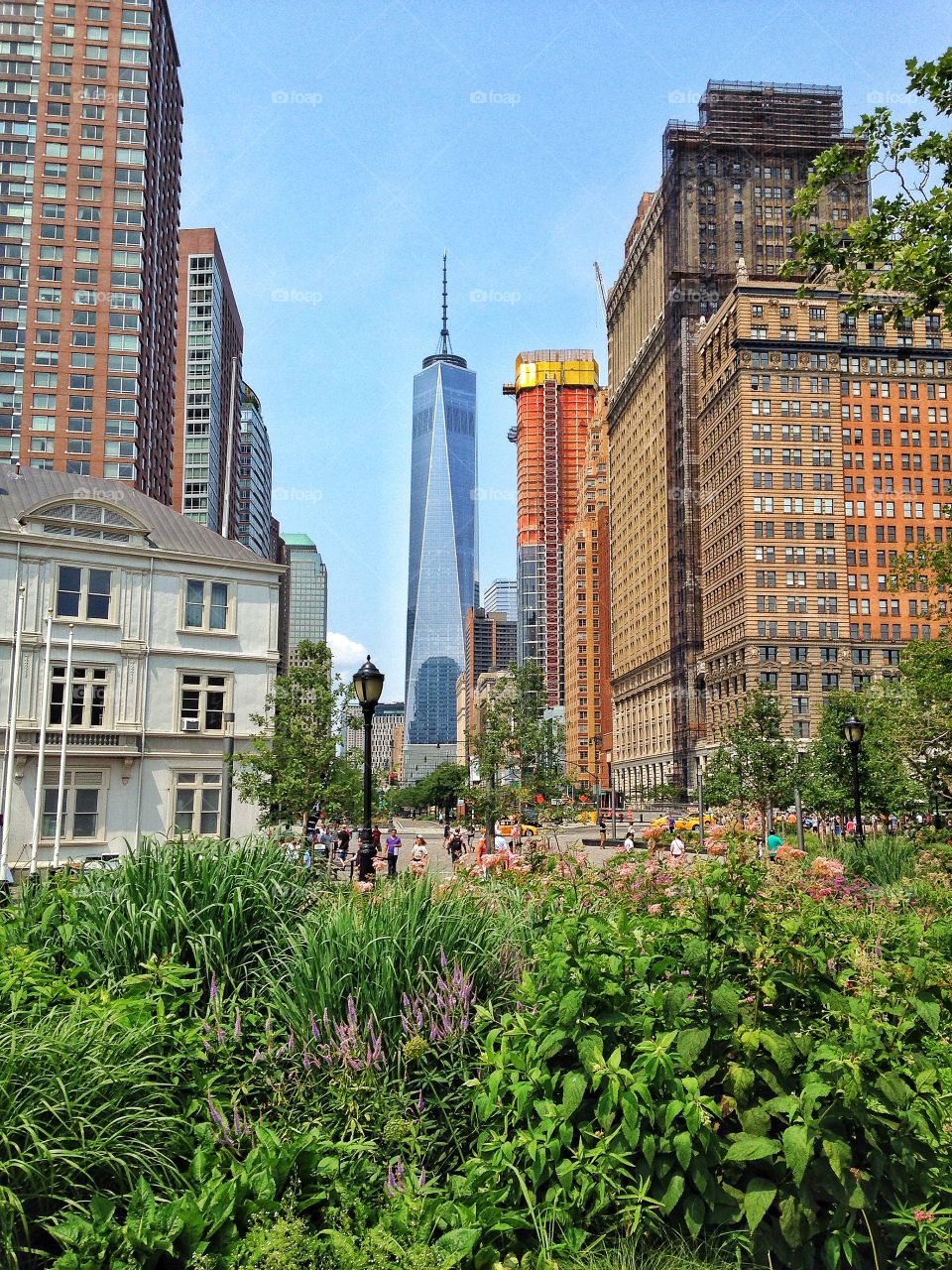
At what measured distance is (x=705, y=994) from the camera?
229 inches

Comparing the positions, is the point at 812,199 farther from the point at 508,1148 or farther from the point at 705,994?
the point at 508,1148

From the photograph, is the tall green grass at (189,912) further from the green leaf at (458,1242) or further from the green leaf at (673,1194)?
the green leaf at (673,1194)

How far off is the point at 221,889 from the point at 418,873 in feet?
7.47

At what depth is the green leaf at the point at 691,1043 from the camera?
526 cm

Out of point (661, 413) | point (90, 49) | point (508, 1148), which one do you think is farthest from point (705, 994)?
point (661, 413)

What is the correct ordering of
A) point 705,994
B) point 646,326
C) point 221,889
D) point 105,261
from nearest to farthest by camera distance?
point 705,994 → point 221,889 → point 105,261 → point 646,326

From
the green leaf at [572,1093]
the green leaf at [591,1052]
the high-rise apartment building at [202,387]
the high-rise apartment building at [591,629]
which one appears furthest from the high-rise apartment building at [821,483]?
the green leaf at [572,1093]

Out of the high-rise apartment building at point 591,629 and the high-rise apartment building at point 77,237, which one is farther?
the high-rise apartment building at point 591,629

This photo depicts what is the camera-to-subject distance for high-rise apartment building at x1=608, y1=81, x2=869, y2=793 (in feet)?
419

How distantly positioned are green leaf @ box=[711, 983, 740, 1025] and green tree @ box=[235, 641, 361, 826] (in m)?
26.6

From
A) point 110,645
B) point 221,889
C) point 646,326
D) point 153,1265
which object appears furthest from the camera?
point 646,326

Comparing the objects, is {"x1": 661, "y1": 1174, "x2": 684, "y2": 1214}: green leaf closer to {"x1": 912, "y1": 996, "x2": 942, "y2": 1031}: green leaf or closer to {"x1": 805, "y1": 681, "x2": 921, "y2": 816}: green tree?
{"x1": 912, "y1": 996, "x2": 942, "y2": 1031}: green leaf

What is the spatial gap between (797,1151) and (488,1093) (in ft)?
5.82

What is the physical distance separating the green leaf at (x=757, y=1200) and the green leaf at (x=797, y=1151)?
0.21 meters
